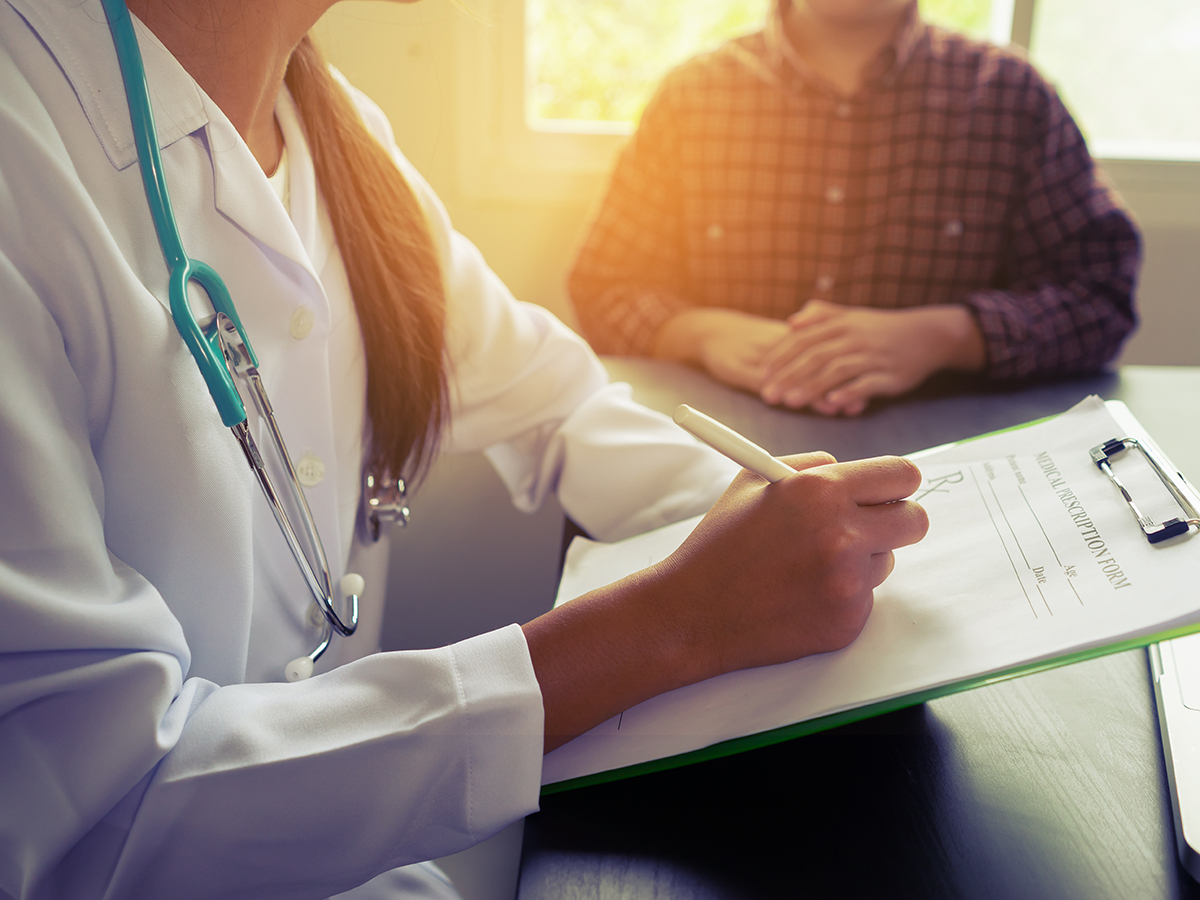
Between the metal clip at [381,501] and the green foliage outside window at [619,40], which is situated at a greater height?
the green foliage outside window at [619,40]

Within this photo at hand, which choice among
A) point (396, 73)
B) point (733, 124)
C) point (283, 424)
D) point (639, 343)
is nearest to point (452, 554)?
point (639, 343)

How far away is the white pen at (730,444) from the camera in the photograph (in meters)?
0.47

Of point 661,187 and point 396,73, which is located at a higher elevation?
point 396,73

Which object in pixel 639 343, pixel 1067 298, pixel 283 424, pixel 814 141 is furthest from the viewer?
pixel 814 141

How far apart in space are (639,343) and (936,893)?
0.99 metres

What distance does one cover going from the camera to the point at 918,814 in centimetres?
41

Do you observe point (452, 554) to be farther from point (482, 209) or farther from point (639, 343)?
point (482, 209)

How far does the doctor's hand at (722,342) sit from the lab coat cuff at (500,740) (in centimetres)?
70

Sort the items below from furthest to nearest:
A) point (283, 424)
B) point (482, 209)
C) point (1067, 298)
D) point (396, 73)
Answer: point (482, 209) < point (396, 73) < point (1067, 298) < point (283, 424)

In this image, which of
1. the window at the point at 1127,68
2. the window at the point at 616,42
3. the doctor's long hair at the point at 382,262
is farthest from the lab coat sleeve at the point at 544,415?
the window at the point at 1127,68

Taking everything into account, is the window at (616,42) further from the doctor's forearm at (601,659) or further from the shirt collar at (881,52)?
the doctor's forearm at (601,659)

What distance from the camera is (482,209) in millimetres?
1843

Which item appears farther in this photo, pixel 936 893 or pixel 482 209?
pixel 482 209

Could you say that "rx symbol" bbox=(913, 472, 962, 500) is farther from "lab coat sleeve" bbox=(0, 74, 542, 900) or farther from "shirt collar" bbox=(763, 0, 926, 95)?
"shirt collar" bbox=(763, 0, 926, 95)
